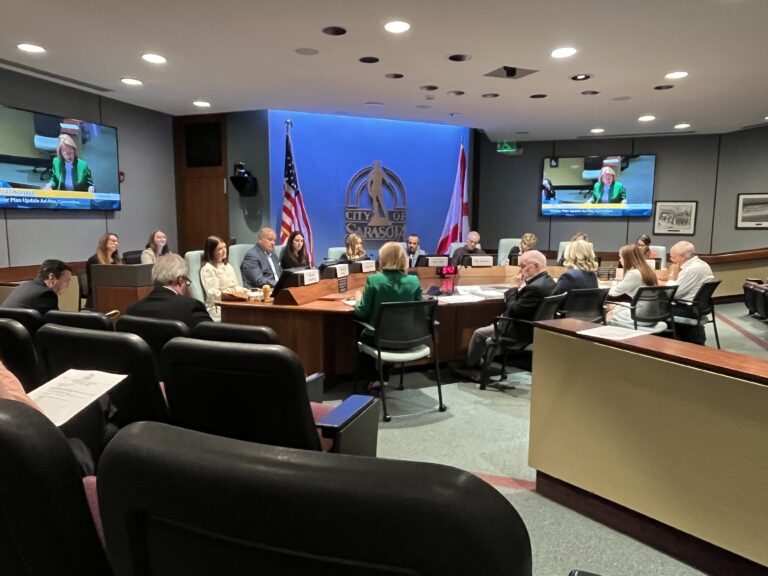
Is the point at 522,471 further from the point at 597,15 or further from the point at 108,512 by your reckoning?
the point at 597,15

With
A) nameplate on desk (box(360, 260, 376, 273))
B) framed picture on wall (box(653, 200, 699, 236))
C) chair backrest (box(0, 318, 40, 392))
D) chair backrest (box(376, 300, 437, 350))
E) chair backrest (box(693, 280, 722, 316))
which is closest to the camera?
chair backrest (box(0, 318, 40, 392))

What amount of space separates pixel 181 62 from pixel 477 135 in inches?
242

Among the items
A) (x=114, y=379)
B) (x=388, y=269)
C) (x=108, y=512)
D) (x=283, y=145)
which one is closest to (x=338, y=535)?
(x=108, y=512)

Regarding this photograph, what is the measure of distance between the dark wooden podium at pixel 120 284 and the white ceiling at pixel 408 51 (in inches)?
76.1

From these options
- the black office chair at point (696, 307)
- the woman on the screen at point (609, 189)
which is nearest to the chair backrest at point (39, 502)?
the black office chair at point (696, 307)

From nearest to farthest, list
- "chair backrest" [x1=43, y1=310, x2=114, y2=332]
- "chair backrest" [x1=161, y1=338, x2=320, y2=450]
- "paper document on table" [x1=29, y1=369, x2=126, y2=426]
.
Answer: "paper document on table" [x1=29, y1=369, x2=126, y2=426] → "chair backrest" [x1=161, y1=338, x2=320, y2=450] → "chair backrest" [x1=43, y1=310, x2=114, y2=332]

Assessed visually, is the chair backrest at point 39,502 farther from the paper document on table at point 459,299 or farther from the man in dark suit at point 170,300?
the paper document on table at point 459,299

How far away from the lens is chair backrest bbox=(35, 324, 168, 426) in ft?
5.52

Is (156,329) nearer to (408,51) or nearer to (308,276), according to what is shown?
(308,276)

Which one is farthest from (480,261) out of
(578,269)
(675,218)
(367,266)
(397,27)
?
(675,218)

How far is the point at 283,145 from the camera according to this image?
7379mm

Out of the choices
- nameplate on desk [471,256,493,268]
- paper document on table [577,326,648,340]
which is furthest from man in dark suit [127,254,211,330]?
nameplate on desk [471,256,493,268]

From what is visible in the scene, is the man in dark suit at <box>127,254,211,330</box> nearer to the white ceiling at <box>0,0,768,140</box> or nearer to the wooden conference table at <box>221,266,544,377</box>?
the wooden conference table at <box>221,266,544,377</box>

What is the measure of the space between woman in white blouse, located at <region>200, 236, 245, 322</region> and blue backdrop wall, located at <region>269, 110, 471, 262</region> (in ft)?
8.48
